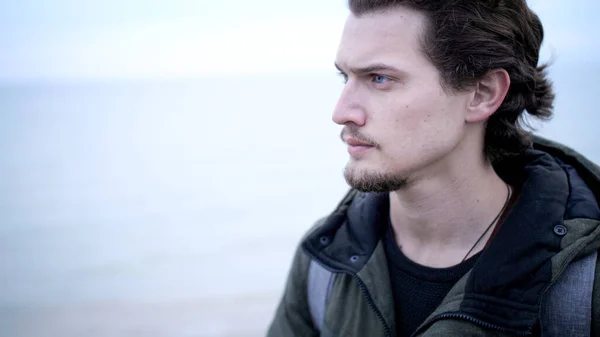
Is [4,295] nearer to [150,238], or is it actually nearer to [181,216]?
[150,238]

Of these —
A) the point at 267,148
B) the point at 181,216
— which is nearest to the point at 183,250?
the point at 181,216

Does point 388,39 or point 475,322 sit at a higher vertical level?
point 388,39

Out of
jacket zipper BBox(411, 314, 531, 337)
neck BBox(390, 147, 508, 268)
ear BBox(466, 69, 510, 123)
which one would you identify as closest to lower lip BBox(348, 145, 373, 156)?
neck BBox(390, 147, 508, 268)

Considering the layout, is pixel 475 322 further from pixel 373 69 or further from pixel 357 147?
pixel 373 69

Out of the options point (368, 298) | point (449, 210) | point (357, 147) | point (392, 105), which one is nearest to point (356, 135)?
point (357, 147)

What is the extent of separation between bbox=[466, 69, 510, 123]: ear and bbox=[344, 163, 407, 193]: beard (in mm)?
434

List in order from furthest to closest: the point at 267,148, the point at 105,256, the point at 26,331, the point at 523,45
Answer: the point at 267,148 < the point at 105,256 < the point at 26,331 < the point at 523,45

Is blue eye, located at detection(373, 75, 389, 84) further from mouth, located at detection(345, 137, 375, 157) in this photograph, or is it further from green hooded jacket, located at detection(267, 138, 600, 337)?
green hooded jacket, located at detection(267, 138, 600, 337)

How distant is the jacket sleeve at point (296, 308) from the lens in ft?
8.58

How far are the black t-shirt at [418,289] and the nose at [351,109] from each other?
0.69 m

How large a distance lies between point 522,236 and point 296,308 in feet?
3.48

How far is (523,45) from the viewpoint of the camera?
261 cm

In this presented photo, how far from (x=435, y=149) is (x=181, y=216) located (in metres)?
9.11

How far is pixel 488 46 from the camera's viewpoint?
247 cm
